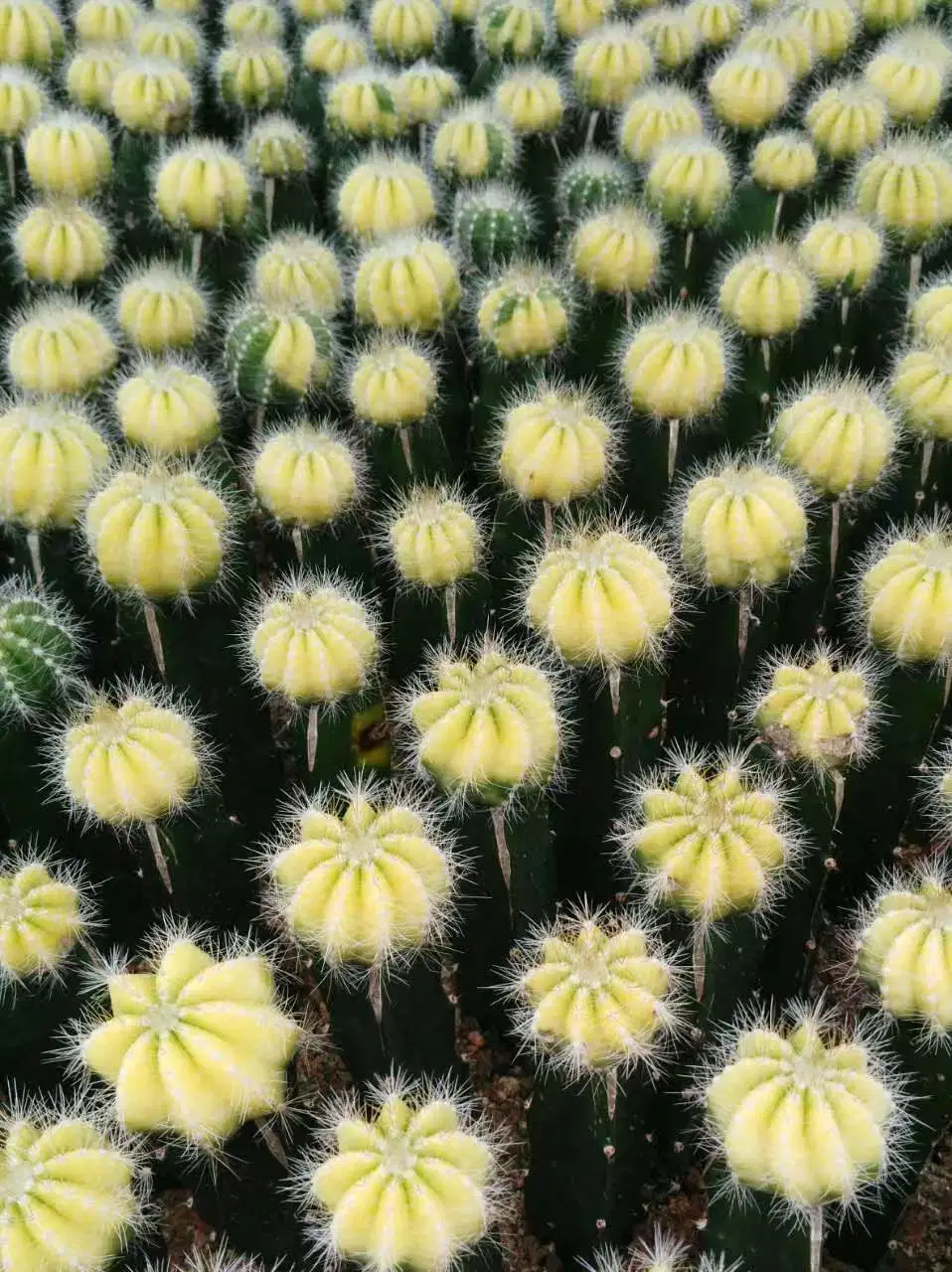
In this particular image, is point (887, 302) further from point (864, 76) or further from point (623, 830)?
point (623, 830)

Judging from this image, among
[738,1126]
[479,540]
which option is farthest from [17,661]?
[738,1126]

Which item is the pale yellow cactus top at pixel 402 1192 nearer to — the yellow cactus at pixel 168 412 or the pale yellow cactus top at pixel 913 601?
the pale yellow cactus top at pixel 913 601

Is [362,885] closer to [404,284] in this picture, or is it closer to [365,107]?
[404,284]

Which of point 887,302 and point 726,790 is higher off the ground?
point 887,302

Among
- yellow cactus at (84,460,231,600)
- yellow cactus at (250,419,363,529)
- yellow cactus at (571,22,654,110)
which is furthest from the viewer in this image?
yellow cactus at (571,22,654,110)

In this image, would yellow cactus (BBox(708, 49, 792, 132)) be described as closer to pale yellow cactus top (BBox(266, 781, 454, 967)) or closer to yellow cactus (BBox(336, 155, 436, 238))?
yellow cactus (BBox(336, 155, 436, 238))

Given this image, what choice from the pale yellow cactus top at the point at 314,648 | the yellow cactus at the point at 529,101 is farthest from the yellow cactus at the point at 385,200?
the pale yellow cactus top at the point at 314,648

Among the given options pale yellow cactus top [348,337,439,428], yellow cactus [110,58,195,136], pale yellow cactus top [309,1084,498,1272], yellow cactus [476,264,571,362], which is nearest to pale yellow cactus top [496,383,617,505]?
pale yellow cactus top [348,337,439,428]
